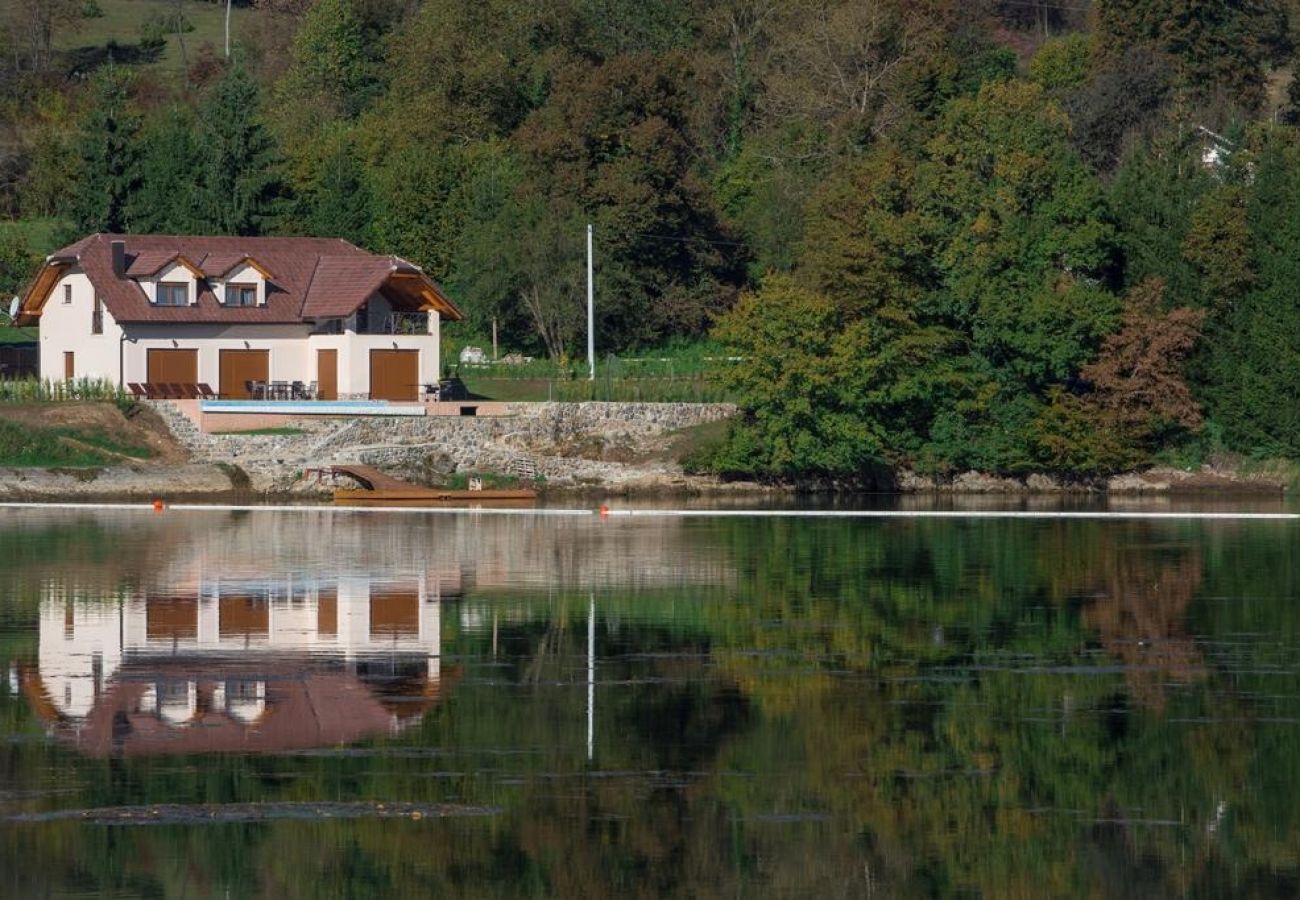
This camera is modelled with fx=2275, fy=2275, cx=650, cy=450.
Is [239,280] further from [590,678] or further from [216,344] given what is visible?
[590,678]

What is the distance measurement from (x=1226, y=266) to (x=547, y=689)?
53.3 meters

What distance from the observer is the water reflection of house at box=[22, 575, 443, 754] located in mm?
24891

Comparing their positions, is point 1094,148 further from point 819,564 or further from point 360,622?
point 360,622

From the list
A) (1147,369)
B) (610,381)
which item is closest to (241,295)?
(610,381)

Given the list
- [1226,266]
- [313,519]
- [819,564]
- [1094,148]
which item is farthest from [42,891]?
[1094,148]

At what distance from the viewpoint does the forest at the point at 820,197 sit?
73.9 m

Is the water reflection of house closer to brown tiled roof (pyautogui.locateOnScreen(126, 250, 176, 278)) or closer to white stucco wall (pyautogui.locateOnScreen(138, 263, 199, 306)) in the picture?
white stucco wall (pyautogui.locateOnScreen(138, 263, 199, 306))

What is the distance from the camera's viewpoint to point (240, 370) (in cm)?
7769

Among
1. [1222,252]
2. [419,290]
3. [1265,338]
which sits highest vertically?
[1222,252]

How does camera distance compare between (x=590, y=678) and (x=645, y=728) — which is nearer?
(x=645, y=728)

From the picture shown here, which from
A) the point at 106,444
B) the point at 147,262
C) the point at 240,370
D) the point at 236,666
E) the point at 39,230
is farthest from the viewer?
the point at 39,230

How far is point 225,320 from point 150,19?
88098 mm

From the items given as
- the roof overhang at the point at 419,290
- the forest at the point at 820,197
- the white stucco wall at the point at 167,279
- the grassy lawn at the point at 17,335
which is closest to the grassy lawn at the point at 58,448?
the white stucco wall at the point at 167,279

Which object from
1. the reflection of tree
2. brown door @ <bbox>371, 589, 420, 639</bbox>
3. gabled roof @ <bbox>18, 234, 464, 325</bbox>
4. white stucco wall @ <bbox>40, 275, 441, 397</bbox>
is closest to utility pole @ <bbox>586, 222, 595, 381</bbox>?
gabled roof @ <bbox>18, 234, 464, 325</bbox>
